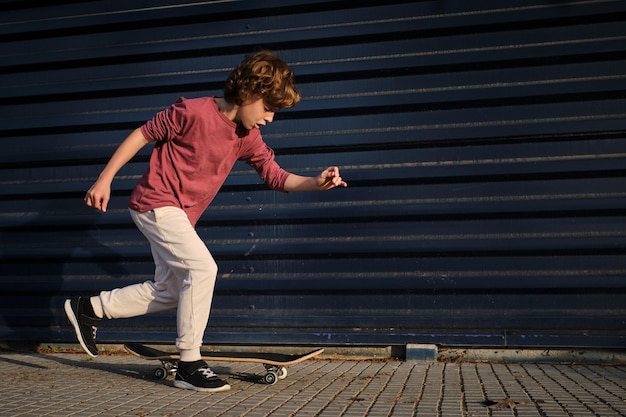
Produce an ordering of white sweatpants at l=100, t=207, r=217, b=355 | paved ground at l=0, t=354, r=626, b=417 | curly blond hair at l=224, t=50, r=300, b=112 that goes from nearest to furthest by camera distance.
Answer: paved ground at l=0, t=354, r=626, b=417, curly blond hair at l=224, t=50, r=300, b=112, white sweatpants at l=100, t=207, r=217, b=355

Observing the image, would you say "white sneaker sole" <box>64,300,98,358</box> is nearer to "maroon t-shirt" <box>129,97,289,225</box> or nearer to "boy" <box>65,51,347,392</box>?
"boy" <box>65,51,347,392</box>

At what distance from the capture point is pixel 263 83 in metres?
4.55

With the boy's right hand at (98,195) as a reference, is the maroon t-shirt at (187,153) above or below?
above

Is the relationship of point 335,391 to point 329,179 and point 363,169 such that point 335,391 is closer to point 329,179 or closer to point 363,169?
point 329,179

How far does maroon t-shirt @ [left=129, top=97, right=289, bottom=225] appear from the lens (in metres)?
4.70

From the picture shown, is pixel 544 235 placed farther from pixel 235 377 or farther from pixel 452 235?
pixel 235 377

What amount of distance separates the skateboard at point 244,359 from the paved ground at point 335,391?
7 centimetres

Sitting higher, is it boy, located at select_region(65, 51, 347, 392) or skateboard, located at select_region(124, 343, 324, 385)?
boy, located at select_region(65, 51, 347, 392)

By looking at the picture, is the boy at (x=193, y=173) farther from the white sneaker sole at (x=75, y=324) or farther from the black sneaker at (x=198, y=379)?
the white sneaker sole at (x=75, y=324)

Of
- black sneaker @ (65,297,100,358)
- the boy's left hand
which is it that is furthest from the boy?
black sneaker @ (65,297,100,358)

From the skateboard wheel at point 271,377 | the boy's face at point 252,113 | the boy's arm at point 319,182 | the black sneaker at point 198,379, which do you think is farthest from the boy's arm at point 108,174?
the skateboard wheel at point 271,377

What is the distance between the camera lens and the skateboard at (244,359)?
15.9ft

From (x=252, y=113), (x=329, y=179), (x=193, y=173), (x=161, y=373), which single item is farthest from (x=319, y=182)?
(x=161, y=373)

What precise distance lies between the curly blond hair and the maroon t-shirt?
0.20m
